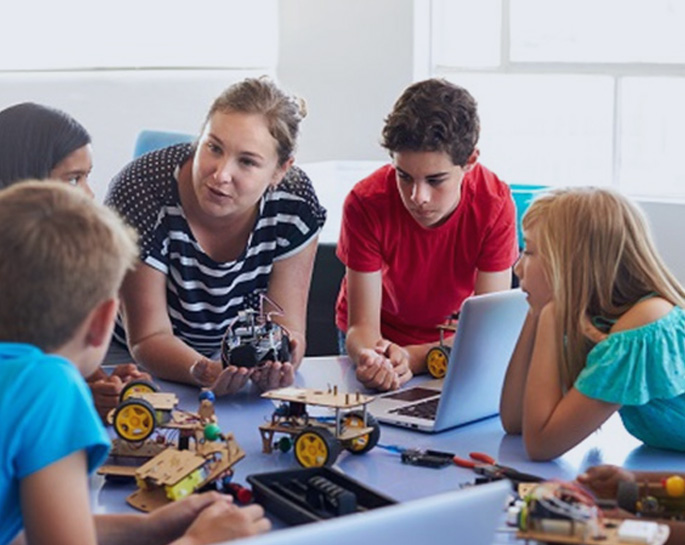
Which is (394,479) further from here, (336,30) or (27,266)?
(336,30)

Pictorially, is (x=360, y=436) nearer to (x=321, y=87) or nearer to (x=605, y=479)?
(x=605, y=479)

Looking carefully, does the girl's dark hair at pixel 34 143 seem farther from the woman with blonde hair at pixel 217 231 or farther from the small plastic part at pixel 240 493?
the small plastic part at pixel 240 493

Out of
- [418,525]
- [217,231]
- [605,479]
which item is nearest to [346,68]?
[217,231]

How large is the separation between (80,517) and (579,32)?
12.3 feet

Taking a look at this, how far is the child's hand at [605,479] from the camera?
1.71 meters

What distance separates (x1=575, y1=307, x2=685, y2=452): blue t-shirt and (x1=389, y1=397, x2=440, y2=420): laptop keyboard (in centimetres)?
Result: 28

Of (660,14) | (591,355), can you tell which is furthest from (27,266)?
(660,14)

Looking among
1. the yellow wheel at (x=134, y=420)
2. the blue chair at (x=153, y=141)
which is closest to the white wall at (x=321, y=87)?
the blue chair at (x=153, y=141)

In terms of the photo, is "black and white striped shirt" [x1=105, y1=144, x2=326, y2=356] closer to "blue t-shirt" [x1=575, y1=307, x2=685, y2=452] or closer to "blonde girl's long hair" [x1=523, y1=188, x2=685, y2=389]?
"blonde girl's long hair" [x1=523, y1=188, x2=685, y2=389]

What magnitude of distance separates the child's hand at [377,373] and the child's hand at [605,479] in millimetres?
608

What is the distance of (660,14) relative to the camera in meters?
4.57

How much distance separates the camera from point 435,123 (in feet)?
8.50

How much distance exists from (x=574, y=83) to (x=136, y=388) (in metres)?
3.09

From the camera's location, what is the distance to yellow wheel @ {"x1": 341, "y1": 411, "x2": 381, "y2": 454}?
76.7 inches
